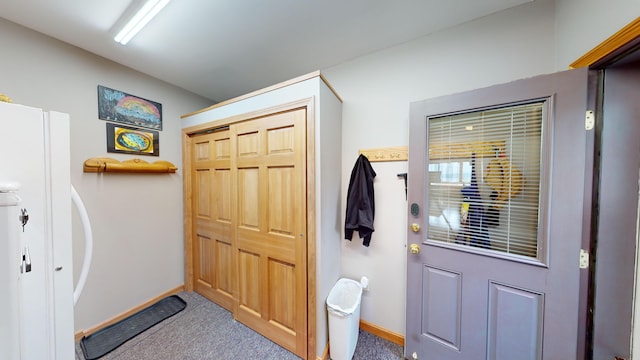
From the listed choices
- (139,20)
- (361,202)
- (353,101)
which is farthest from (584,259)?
(139,20)

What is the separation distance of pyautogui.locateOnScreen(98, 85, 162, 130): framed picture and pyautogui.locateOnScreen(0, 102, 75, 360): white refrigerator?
4.72 feet

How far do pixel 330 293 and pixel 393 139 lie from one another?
144 centimetres

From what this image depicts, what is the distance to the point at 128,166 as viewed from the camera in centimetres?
191

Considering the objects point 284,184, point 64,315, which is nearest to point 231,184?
point 284,184

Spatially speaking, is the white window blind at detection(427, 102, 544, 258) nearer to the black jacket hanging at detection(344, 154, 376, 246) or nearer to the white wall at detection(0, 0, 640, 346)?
the white wall at detection(0, 0, 640, 346)

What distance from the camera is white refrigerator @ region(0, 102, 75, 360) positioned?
2.14 feet

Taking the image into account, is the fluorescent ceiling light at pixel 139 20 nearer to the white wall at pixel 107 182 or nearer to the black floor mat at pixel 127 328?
the white wall at pixel 107 182

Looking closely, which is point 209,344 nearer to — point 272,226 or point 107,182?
point 272,226

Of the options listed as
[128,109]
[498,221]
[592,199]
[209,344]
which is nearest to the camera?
[592,199]

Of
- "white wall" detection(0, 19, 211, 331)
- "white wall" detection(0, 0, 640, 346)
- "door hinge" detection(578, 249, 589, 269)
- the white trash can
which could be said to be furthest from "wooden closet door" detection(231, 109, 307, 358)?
"door hinge" detection(578, 249, 589, 269)

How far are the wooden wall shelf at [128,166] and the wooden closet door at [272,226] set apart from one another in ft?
3.06

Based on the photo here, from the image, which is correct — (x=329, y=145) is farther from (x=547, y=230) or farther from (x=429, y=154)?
(x=547, y=230)

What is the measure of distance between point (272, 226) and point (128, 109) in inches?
76.5

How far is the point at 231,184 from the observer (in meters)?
1.93
